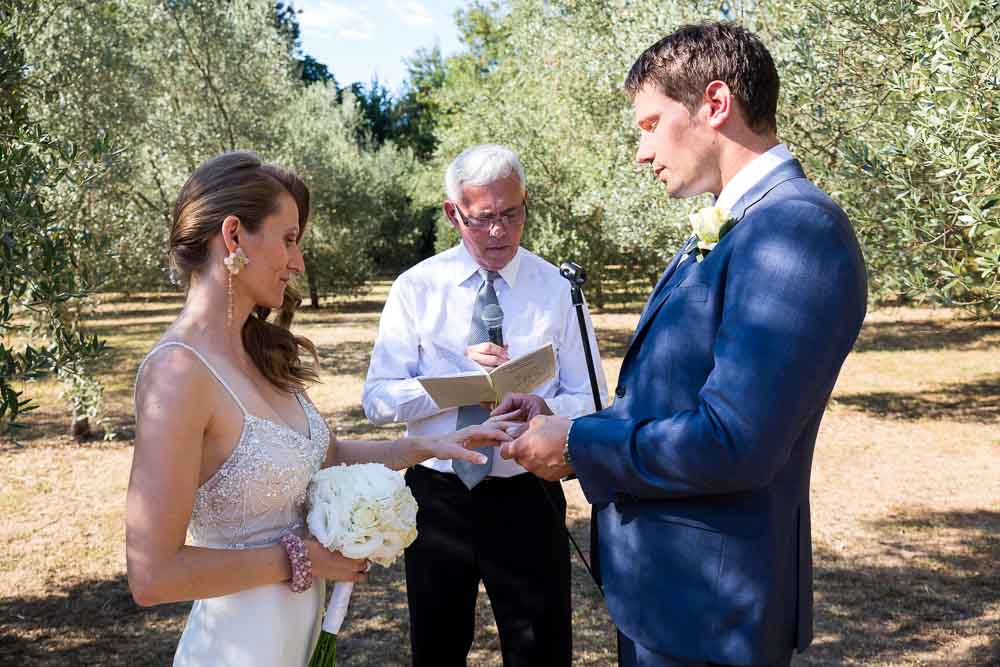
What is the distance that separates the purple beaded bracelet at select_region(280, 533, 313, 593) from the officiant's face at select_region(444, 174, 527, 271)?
162 cm

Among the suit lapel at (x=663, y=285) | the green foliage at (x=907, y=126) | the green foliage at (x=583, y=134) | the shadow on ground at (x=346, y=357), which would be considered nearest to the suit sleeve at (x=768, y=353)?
the suit lapel at (x=663, y=285)

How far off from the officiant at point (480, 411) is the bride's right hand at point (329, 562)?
0.91 metres

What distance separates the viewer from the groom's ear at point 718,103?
7.54 ft

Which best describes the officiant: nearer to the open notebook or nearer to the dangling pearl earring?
the open notebook

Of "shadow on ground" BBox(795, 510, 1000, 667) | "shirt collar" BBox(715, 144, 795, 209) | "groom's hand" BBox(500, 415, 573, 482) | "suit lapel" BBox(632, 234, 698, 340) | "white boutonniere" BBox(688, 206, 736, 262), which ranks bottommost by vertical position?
"shadow on ground" BBox(795, 510, 1000, 667)

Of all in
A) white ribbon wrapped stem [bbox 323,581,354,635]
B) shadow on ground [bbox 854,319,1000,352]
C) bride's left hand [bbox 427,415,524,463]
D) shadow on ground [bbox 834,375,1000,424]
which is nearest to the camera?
white ribbon wrapped stem [bbox 323,581,354,635]

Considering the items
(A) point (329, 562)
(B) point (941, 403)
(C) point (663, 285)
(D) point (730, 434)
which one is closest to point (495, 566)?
(A) point (329, 562)

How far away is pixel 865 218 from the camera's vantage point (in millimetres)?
8711

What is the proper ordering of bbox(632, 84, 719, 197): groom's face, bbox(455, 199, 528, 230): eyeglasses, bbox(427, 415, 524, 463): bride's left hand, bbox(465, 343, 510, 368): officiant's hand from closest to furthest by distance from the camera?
bbox(632, 84, 719, 197): groom's face → bbox(427, 415, 524, 463): bride's left hand → bbox(465, 343, 510, 368): officiant's hand → bbox(455, 199, 528, 230): eyeglasses

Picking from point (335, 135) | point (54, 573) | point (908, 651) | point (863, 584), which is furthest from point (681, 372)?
point (335, 135)

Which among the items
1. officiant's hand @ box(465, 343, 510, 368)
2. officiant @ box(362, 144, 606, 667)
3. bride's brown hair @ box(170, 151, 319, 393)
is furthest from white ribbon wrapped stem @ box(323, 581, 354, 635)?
officiant's hand @ box(465, 343, 510, 368)

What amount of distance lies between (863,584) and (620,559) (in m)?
5.00

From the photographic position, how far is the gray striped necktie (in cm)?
352

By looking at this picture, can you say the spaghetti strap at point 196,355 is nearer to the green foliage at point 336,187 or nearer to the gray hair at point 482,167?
the gray hair at point 482,167
